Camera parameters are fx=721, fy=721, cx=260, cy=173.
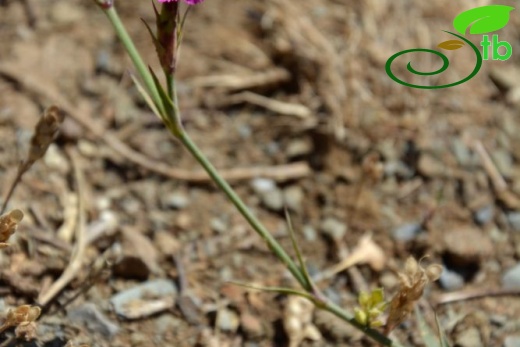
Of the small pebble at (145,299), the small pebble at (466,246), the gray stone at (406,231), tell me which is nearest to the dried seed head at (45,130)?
the small pebble at (145,299)

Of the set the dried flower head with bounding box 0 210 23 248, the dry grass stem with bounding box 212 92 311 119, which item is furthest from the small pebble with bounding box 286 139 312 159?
the dried flower head with bounding box 0 210 23 248

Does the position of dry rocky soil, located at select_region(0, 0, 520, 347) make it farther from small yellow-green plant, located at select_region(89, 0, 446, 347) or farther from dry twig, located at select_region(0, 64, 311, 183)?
small yellow-green plant, located at select_region(89, 0, 446, 347)

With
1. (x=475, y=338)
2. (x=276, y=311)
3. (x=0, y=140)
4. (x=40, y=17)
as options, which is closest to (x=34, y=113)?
(x=0, y=140)

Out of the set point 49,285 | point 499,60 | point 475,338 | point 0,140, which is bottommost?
point 475,338

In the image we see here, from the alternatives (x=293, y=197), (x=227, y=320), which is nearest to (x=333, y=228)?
(x=293, y=197)

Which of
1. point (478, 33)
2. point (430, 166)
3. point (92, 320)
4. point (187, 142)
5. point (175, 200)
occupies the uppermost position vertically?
Answer: point (478, 33)

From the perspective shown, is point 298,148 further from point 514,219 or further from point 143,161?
point 514,219

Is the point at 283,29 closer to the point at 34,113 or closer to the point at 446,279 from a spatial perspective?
the point at 34,113
